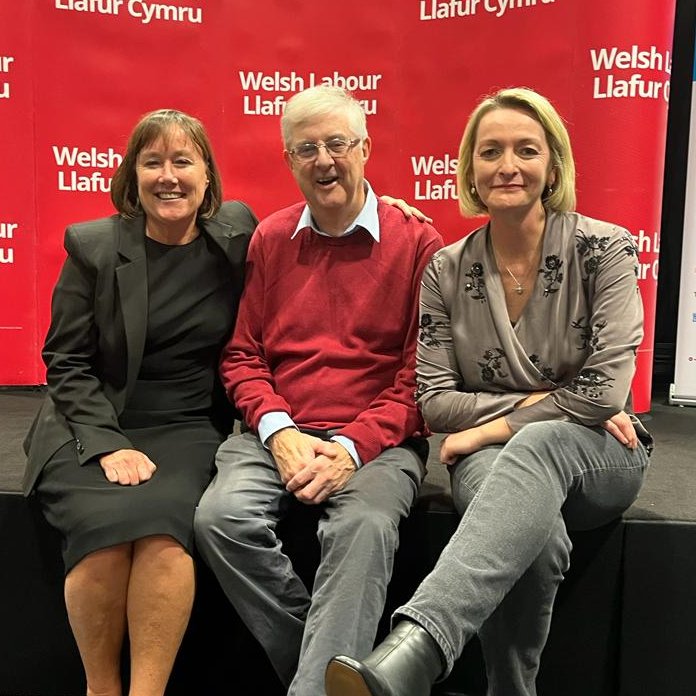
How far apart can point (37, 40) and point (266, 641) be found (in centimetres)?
295

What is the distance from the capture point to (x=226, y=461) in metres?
2.07

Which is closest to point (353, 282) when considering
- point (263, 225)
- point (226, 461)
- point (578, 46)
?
point (263, 225)

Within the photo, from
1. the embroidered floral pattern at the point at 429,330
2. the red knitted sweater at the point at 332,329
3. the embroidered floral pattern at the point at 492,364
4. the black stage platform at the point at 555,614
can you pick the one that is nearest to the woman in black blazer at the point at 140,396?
the red knitted sweater at the point at 332,329

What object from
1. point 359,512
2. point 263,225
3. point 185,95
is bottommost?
point 359,512

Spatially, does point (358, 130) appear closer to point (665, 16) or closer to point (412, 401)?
point (412, 401)

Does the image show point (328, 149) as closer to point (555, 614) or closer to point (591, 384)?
point (591, 384)

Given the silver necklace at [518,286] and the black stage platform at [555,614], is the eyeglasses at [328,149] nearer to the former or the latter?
the silver necklace at [518,286]

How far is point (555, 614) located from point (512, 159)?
1.15 meters

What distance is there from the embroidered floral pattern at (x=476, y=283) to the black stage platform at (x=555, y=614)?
56 cm

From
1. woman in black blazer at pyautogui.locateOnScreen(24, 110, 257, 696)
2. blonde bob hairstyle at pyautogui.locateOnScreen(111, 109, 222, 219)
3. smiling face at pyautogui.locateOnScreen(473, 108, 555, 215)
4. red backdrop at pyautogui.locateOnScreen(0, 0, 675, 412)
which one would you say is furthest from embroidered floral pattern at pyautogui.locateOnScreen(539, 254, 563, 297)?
red backdrop at pyautogui.locateOnScreen(0, 0, 675, 412)

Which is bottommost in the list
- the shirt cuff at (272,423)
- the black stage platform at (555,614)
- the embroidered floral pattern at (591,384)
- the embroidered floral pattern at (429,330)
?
the black stage platform at (555,614)

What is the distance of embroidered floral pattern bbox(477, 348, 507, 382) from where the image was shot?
6.61 ft

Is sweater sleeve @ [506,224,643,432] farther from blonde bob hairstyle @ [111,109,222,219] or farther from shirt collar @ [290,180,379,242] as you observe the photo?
blonde bob hairstyle @ [111,109,222,219]

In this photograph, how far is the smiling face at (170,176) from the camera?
2148 mm
